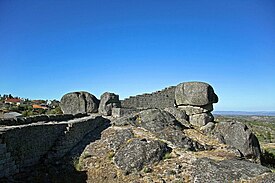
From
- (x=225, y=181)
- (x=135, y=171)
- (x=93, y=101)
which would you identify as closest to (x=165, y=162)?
(x=135, y=171)

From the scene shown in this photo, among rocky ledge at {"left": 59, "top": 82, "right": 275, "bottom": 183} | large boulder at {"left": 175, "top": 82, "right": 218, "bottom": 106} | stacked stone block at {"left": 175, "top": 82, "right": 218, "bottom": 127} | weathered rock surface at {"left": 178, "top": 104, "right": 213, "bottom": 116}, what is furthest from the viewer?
weathered rock surface at {"left": 178, "top": 104, "right": 213, "bottom": 116}

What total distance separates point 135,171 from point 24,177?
4.44 m

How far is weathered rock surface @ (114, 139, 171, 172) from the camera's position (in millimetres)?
11703

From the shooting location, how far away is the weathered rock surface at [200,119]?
1933 cm

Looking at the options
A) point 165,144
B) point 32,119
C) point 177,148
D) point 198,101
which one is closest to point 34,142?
point 32,119

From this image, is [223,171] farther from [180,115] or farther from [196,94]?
[196,94]

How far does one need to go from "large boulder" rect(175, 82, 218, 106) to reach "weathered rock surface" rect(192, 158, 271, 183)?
845cm

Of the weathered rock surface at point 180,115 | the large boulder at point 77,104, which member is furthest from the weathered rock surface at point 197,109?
the large boulder at point 77,104

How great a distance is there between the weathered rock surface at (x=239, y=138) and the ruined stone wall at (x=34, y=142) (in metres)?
8.72

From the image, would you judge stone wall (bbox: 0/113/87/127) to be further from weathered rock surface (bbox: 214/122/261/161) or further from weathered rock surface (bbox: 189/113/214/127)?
weathered rock surface (bbox: 214/122/261/161)

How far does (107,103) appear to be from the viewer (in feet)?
71.0

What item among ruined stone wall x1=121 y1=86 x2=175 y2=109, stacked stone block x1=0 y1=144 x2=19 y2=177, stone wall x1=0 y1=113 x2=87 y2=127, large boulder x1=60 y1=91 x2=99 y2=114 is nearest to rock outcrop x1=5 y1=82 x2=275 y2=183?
large boulder x1=60 y1=91 x2=99 y2=114

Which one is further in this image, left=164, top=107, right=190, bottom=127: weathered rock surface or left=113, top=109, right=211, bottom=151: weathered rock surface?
left=164, top=107, right=190, bottom=127: weathered rock surface

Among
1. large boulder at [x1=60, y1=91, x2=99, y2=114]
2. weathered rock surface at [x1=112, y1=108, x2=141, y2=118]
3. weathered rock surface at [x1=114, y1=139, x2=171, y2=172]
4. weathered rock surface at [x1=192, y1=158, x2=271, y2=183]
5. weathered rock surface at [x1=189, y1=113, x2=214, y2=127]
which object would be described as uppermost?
large boulder at [x1=60, y1=91, x2=99, y2=114]
